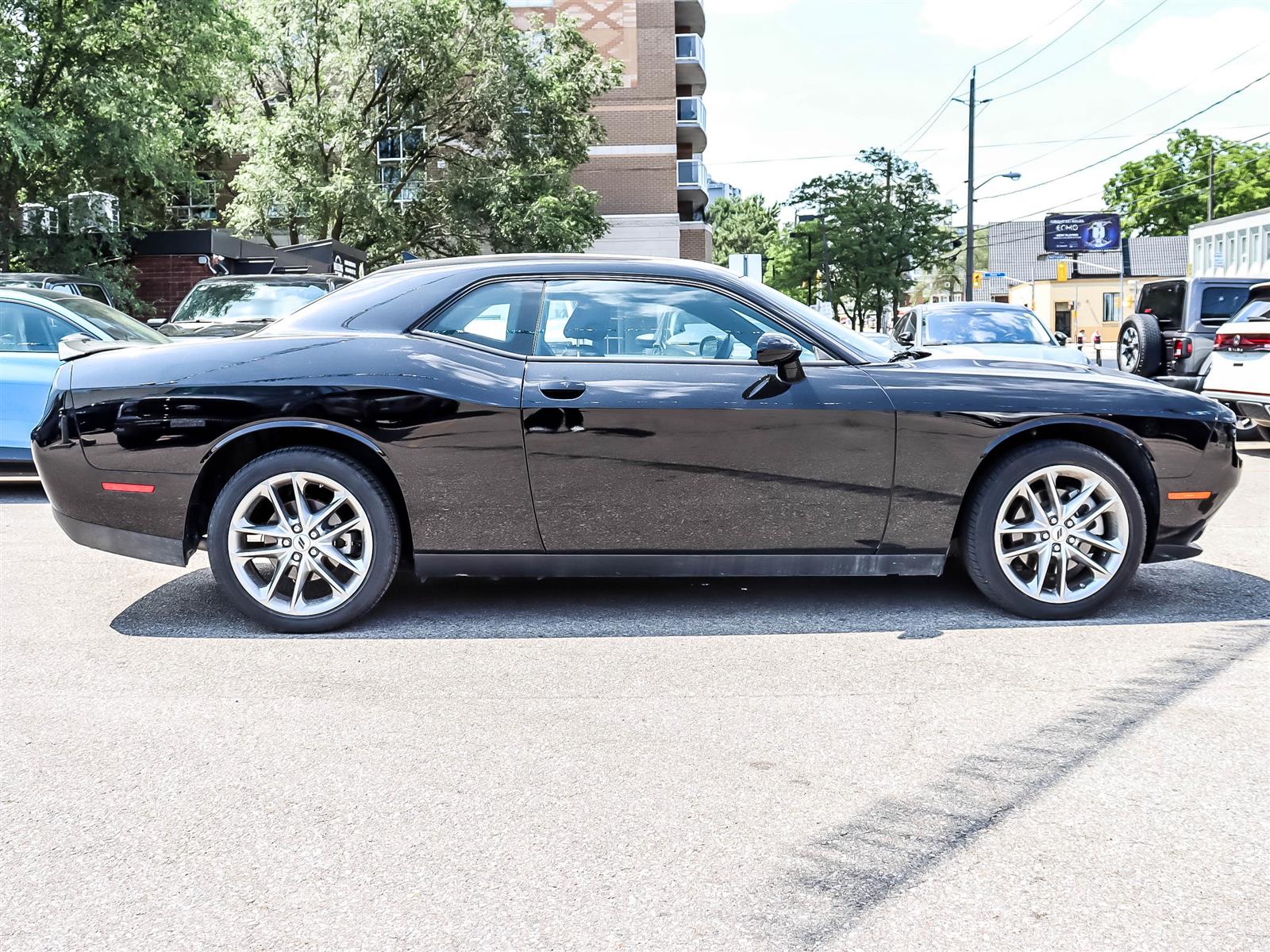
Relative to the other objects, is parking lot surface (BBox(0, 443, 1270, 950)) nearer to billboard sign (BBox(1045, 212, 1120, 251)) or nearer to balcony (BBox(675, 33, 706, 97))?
balcony (BBox(675, 33, 706, 97))

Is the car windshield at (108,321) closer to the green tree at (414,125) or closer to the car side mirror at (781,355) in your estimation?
the car side mirror at (781,355)

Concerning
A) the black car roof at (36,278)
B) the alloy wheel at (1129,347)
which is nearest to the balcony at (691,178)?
the alloy wheel at (1129,347)

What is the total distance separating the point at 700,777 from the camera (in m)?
3.28

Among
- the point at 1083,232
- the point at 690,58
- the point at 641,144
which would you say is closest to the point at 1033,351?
the point at 641,144

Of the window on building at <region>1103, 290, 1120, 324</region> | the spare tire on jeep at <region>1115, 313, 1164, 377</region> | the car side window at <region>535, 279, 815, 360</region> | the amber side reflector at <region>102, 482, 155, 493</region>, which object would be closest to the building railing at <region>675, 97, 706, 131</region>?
the spare tire on jeep at <region>1115, 313, 1164, 377</region>

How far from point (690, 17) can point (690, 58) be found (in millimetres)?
3314

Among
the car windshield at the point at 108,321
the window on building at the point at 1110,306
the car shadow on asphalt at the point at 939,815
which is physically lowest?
the car shadow on asphalt at the point at 939,815

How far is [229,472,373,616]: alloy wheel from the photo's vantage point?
15.6 feet

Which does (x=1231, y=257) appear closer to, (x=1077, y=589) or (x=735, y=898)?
(x=1077, y=589)

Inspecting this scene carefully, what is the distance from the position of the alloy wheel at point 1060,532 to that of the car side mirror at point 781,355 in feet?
3.26

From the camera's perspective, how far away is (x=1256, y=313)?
35.4ft

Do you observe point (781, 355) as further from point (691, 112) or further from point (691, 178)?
point (691, 112)

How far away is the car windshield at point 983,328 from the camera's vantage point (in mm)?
13750

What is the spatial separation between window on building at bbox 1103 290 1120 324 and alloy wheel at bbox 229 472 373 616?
3376 inches
